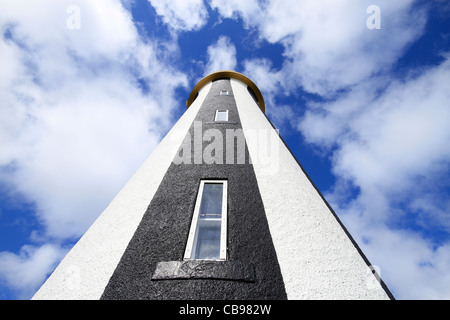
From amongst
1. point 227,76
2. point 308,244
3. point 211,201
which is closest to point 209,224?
point 211,201

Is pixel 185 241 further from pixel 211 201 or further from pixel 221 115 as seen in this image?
pixel 221 115

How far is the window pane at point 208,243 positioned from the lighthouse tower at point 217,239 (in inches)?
0.6

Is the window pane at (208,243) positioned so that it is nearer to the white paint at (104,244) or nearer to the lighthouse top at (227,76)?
the white paint at (104,244)

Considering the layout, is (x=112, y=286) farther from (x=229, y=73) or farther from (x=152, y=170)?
(x=229, y=73)

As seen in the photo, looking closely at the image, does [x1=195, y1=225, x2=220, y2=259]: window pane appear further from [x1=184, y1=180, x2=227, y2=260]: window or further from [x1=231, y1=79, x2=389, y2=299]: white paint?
[x1=231, y1=79, x2=389, y2=299]: white paint

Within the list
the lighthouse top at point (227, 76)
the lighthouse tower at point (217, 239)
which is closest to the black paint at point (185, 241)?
the lighthouse tower at point (217, 239)

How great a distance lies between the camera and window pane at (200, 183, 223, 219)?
3961 mm

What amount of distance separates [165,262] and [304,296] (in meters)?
1.80

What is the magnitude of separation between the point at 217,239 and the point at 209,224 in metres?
0.29

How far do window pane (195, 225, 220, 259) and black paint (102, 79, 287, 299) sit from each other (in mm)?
287

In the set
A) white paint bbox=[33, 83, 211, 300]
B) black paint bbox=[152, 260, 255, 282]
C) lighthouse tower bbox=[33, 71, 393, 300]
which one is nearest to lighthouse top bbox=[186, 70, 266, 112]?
lighthouse tower bbox=[33, 71, 393, 300]
